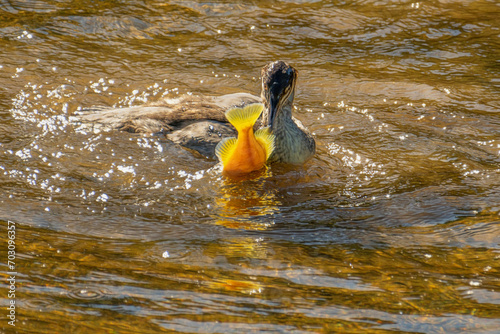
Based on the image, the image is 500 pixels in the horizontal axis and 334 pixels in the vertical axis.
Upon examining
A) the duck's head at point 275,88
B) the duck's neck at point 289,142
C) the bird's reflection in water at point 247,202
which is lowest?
the bird's reflection in water at point 247,202

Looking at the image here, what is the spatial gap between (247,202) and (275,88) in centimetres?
131

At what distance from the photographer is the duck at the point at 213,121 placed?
609cm

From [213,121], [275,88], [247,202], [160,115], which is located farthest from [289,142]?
[160,115]

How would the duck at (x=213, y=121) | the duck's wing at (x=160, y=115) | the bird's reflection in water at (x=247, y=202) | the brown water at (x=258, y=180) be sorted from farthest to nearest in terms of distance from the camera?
the duck's wing at (x=160, y=115) → the duck at (x=213, y=121) → the bird's reflection in water at (x=247, y=202) → the brown water at (x=258, y=180)

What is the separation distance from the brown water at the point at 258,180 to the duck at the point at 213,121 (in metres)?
0.16

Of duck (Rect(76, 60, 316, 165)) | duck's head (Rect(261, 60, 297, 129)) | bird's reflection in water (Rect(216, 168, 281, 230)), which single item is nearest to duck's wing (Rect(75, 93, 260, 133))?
duck (Rect(76, 60, 316, 165))

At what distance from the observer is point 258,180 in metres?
5.80

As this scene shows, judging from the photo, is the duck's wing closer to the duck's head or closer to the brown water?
the brown water

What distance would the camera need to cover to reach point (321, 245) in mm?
4348

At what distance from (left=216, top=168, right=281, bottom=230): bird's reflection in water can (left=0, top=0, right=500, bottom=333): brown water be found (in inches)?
1.0

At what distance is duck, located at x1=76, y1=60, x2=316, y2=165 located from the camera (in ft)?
20.0

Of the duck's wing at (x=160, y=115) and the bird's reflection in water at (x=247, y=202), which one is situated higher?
the duck's wing at (x=160, y=115)

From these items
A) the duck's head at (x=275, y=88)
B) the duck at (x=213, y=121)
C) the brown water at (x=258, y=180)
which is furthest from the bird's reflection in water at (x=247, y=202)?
the duck's head at (x=275, y=88)

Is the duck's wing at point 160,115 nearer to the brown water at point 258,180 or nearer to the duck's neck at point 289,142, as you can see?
the brown water at point 258,180
